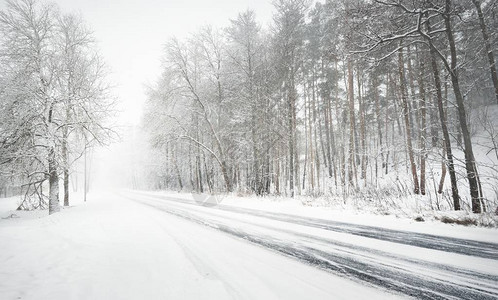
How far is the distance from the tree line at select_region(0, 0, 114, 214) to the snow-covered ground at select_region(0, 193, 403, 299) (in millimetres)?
7938

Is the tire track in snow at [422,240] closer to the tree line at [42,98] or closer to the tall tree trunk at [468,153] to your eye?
the tall tree trunk at [468,153]

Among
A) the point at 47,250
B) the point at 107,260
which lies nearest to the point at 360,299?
the point at 107,260

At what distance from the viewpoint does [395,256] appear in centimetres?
329

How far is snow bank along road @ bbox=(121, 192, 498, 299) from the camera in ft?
7.90

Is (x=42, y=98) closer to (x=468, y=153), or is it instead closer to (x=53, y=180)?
(x=53, y=180)

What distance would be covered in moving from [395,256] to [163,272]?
3.23 meters

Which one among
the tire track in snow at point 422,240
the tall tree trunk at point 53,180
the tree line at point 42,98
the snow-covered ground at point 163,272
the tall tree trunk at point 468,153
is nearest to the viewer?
the snow-covered ground at point 163,272

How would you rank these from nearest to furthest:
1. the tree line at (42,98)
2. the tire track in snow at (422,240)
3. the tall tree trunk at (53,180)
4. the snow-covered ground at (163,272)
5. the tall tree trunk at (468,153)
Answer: the snow-covered ground at (163,272) → the tire track in snow at (422,240) → the tall tree trunk at (468,153) → the tree line at (42,98) → the tall tree trunk at (53,180)

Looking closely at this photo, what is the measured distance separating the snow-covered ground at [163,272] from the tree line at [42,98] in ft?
26.0

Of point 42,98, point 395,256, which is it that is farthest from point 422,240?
point 42,98

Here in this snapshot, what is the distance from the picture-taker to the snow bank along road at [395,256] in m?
2.41

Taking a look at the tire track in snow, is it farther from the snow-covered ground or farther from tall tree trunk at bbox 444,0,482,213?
tall tree trunk at bbox 444,0,482,213

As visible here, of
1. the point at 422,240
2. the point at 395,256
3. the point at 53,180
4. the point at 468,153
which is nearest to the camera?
the point at 395,256

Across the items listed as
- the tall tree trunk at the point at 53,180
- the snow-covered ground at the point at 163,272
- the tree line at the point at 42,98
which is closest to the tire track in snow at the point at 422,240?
the snow-covered ground at the point at 163,272
